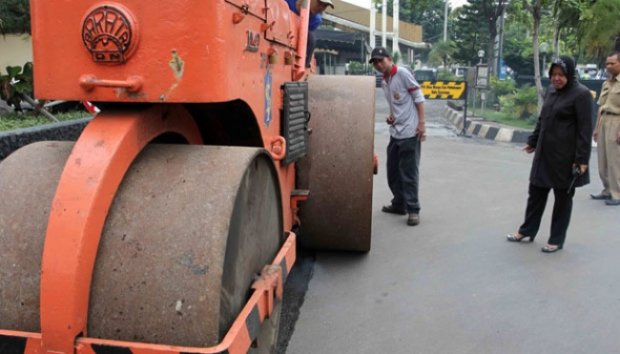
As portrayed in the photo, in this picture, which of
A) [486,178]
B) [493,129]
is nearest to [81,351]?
[486,178]

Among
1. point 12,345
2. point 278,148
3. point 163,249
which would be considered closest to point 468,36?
point 278,148

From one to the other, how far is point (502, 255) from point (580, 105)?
129cm

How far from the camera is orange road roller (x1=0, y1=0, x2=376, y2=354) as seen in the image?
1852 mm

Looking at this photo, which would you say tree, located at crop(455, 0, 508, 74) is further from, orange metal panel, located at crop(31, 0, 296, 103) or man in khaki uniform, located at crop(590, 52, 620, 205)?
orange metal panel, located at crop(31, 0, 296, 103)

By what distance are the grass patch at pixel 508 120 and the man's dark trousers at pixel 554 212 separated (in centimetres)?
927

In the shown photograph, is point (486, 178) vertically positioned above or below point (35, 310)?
below

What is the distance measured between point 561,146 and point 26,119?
5.09 meters

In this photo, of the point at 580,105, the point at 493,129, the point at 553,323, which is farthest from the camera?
the point at 493,129

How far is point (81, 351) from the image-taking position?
1.80 meters

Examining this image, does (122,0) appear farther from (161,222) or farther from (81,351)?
(81,351)

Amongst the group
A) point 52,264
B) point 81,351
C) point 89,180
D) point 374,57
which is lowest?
point 81,351

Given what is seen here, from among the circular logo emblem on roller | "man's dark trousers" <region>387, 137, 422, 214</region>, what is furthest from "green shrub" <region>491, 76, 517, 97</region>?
the circular logo emblem on roller

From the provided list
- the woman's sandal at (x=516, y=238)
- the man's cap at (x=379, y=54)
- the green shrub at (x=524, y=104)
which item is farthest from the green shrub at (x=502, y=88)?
the woman's sandal at (x=516, y=238)

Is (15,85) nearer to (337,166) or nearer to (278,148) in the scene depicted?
(337,166)
